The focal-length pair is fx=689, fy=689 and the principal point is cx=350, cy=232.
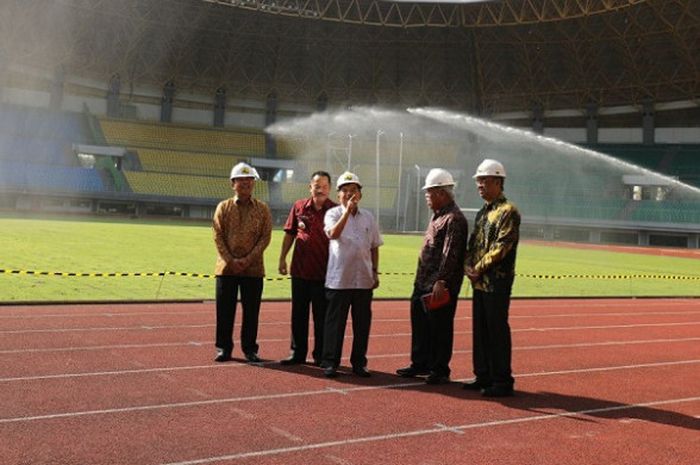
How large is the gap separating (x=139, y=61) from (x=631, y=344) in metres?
54.3

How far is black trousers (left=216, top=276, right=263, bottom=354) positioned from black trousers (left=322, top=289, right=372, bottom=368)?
3.12 ft

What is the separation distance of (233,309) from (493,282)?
289 centimetres


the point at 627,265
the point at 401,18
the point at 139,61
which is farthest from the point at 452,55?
the point at 627,265

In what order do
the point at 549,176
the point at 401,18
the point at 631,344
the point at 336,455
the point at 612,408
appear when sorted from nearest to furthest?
the point at 336,455, the point at 612,408, the point at 631,344, the point at 401,18, the point at 549,176

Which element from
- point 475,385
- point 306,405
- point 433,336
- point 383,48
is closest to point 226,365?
point 306,405

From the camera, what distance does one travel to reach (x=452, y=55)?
5731cm

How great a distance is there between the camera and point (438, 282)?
21.6 ft

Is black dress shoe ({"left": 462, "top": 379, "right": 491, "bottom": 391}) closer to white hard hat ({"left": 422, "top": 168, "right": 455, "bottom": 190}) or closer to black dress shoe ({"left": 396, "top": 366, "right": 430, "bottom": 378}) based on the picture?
black dress shoe ({"left": 396, "top": 366, "right": 430, "bottom": 378})

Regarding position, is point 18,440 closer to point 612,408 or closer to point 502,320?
point 502,320

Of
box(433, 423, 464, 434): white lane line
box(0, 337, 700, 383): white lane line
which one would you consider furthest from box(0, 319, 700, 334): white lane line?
box(433, 423, 464, 434): white lane line

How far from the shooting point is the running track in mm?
4594

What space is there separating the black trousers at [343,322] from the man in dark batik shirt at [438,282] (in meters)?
0.48

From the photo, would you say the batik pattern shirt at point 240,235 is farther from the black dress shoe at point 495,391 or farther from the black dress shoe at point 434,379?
the black dress shoe at point 495,391

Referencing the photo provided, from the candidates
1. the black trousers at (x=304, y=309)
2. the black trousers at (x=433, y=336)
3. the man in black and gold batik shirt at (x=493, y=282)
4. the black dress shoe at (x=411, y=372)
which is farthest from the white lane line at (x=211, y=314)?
the man in black and gold batik shirt at (x=493, y=282)
